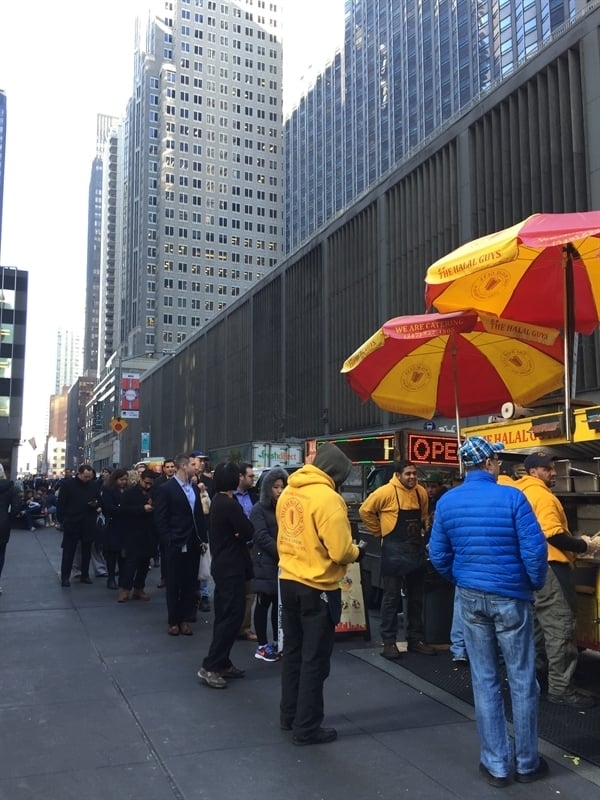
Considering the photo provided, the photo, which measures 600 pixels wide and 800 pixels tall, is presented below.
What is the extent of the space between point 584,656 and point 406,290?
907 inches

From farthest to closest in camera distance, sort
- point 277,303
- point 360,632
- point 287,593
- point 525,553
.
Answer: point 277,303 < point 360,632 < point 287,593 < point 525,553

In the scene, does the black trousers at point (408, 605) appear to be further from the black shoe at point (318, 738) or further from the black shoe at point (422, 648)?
the black shoe at point (318, 738)

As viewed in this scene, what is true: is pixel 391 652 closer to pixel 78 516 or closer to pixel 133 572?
pixel 133 572

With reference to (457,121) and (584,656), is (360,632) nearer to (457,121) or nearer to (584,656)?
(584,656)

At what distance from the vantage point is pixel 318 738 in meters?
4.33

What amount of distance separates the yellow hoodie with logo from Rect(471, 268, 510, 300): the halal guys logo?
2.77 metres

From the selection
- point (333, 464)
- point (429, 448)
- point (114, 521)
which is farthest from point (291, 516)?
point (114, 521)

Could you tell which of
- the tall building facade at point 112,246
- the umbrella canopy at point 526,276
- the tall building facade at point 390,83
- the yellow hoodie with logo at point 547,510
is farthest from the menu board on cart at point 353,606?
the tall building facade at point 112,246

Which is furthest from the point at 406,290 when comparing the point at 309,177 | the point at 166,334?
the point at 309,177

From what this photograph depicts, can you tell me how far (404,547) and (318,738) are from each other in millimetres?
2451

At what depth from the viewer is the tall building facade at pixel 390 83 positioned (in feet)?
274

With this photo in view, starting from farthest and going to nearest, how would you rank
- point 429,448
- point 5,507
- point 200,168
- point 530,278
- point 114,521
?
1. point 200,168
2. point 114,521
3. point 5,507
4. point 429,448
5. point 530,278

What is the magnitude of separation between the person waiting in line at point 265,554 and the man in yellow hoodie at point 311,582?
5.72 ft

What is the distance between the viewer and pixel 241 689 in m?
5.50
